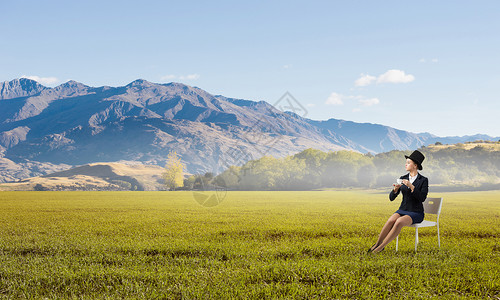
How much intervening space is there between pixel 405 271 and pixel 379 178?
131543mm

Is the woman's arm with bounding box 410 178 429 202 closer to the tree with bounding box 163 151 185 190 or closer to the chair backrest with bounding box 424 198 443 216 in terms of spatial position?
the chair backrest with bounding box 424 198 443 216

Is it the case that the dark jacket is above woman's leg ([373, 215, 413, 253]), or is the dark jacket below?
above

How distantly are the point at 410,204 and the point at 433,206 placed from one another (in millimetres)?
1215

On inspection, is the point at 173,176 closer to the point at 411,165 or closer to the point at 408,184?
the point at 411,165

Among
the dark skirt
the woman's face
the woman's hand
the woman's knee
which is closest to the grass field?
the woman's knee

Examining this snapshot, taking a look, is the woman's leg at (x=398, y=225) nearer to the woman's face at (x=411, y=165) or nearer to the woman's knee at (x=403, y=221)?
the woman's knee at (x=403, y=221)

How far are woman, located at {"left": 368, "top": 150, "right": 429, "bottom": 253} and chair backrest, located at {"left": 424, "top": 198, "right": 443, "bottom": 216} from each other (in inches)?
33.0

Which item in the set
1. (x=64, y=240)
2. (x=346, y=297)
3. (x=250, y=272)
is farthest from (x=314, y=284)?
(x=64, y=240)

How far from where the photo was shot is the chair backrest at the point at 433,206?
11562 mm

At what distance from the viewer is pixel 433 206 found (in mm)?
11797

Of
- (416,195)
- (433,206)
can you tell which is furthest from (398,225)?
(433,206)

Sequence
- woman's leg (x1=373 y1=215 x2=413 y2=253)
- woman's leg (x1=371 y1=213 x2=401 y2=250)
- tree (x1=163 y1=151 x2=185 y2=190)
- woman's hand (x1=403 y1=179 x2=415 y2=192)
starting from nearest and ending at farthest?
1. woman's hand (x1=403 y1=179 x2=415 y2=192)
2. woman's leg (x1=373 y1=215 x2=413 y2=253)
3. woman's leg (x1=371 y1=213 x2=401 y2=250)
4. tree (x1=163 y1=151 x2=185 y2=190)

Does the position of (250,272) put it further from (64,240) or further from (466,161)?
(466,161)

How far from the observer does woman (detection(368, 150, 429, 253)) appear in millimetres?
10695
